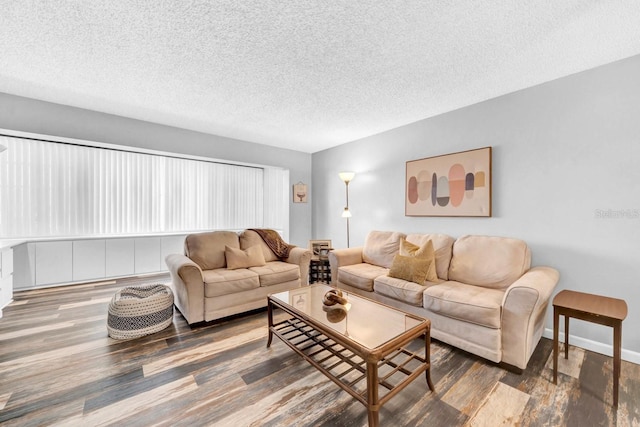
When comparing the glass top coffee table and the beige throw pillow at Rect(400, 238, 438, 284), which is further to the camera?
the beige throw pillow at Rect(400, 238, 438, 284)

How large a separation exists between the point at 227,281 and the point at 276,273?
59 cm

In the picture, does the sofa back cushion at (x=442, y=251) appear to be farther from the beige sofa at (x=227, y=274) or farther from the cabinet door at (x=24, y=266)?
the cabinet door at (x=24, y=266)

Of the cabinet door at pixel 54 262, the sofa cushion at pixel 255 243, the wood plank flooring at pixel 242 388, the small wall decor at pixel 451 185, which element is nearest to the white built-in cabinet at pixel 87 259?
the cabinet door at pixel 54 262

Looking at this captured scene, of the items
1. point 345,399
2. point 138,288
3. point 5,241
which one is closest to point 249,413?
point 345,399

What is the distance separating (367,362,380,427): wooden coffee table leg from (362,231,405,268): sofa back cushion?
2.04 metres

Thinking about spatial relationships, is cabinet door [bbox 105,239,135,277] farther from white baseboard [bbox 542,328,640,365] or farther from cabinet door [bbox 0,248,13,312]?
white baseboard [bbox 542,328,640,365]

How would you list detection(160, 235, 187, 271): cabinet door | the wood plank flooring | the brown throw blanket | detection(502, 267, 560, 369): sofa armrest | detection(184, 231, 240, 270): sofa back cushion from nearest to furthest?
the wood plank flooring, detection(502, 267, 560, 369): sofa armrest, detection(184, 231, 240, 270): sofa back cushion, the brown throw blanket, detection(160, 235, 187, 271): cabinet door

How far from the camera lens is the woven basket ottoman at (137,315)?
2355mm

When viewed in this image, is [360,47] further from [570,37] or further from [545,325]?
[545,325]

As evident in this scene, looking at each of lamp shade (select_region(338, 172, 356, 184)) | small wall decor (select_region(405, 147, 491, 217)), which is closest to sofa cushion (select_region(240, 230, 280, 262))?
lamp shade (select_region(338, 172, 356, 184))

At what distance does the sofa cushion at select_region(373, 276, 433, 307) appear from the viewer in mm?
2430

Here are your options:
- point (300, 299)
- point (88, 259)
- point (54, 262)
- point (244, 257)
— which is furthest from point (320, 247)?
point (54, 262)

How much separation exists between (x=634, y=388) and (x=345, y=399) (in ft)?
6.48

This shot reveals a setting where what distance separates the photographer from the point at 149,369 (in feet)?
6.32
